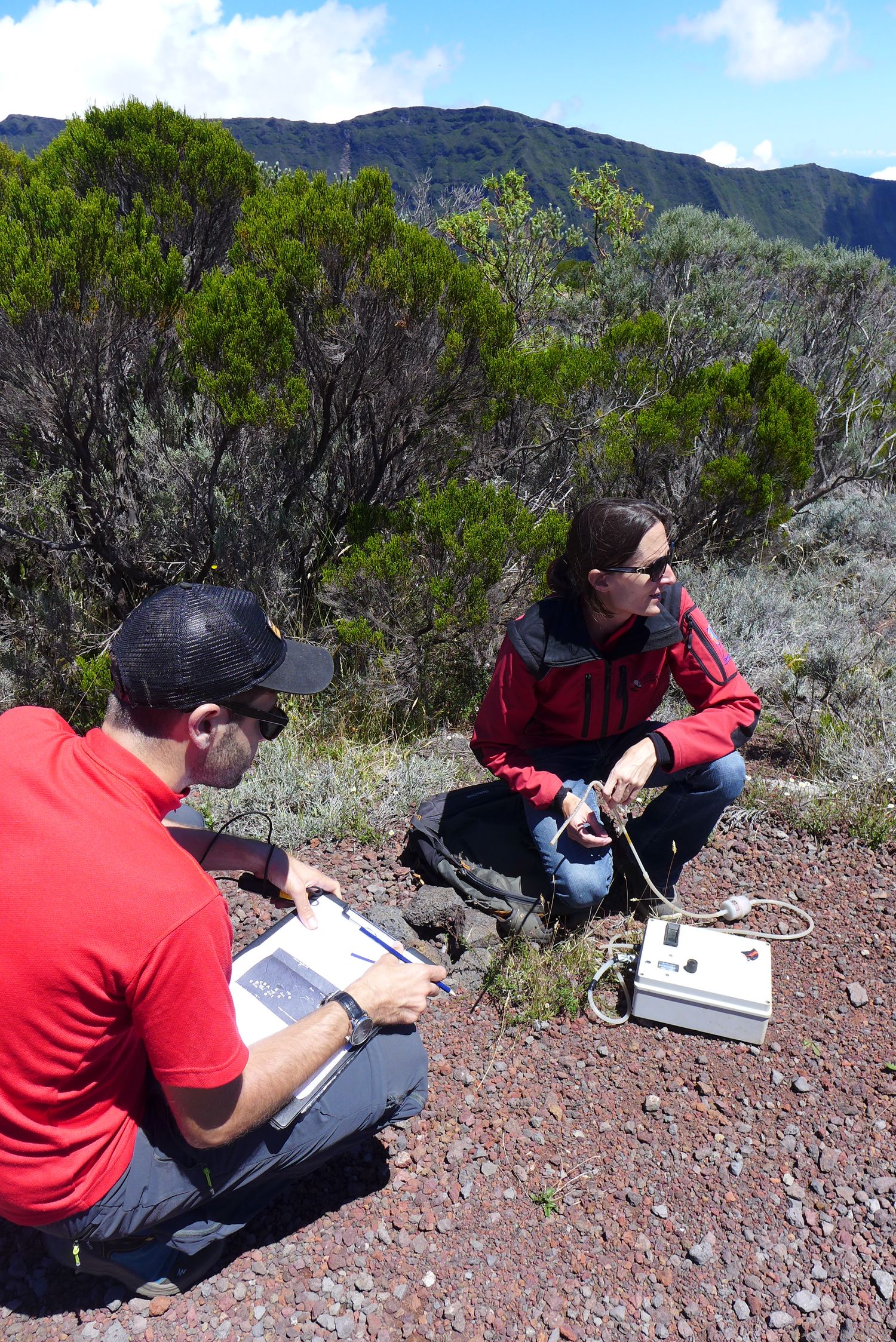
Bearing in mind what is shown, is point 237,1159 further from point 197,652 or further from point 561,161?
point 561,161

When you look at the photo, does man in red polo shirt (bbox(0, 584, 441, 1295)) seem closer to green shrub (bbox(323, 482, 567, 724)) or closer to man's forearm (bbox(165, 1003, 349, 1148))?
man's forearm (bbox(165, 1003, 349, 1148))

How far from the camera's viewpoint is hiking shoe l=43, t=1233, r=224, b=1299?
5.33 ft

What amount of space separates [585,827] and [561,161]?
89.3 m

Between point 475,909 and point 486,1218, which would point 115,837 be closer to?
point 486,1218

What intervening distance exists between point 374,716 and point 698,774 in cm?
199

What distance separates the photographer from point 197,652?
148cm

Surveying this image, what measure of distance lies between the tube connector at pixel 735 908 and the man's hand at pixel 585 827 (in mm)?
480

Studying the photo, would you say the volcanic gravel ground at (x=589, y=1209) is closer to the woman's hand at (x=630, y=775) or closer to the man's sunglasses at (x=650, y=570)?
the woman's hand at (x=630, y=775)

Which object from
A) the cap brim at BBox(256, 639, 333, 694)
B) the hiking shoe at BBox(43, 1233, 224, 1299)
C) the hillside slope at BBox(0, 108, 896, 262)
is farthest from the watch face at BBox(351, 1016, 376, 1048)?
the hillside slope at BBox(0, 108, 896, 262)

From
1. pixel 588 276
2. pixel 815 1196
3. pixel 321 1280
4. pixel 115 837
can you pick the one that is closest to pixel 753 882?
pixel 815 1196

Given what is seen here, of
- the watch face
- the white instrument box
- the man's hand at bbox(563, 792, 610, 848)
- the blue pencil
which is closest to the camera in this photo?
the watch face

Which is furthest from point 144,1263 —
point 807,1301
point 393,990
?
point 807,1301

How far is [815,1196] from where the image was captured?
1.95 meters

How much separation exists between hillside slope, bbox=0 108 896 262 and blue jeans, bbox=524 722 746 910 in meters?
76.6
